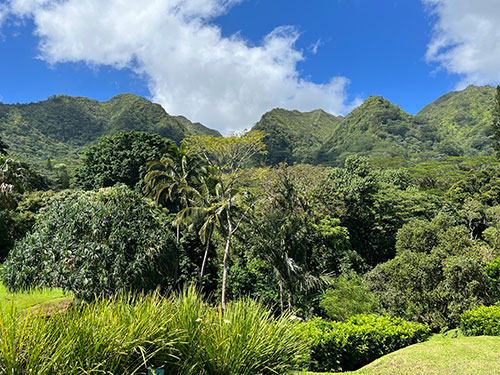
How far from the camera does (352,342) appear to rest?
771 cm

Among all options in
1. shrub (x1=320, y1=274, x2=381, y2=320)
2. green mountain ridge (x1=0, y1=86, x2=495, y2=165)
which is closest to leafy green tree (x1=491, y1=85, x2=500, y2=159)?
shrub (x1=320, y1=274, x2=381, y2=320)

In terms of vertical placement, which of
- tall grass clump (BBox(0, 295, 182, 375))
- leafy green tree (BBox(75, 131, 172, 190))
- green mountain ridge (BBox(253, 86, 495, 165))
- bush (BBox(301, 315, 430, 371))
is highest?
green mountain ridge (BBox(253, 86, 495, 165))

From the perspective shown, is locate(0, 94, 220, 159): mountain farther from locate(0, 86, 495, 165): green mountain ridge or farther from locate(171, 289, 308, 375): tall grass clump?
locate(171, 289, 308, 375): tall grass clump

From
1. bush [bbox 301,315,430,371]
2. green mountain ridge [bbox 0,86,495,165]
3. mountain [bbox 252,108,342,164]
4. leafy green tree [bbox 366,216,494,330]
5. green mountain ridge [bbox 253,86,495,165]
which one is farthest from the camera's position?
mountain [bbox 252,108,342,164]

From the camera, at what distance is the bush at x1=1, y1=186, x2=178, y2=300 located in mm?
9398

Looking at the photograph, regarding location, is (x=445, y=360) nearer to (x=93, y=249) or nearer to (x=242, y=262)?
(x=93, y=249)

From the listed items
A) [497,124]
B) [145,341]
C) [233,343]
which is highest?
[497,124]

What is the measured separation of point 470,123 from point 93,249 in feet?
460

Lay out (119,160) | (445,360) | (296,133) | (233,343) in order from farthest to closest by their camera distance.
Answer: (296,133)
(119,160)
(445,360)
(233,343)

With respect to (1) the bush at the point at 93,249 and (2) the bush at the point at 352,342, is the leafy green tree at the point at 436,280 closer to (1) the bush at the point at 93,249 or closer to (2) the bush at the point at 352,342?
(2) the bush at the point at 352,342

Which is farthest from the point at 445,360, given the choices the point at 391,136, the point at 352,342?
the point at 391,136

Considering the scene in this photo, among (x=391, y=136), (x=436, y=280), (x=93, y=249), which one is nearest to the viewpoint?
(x=93, y=249)

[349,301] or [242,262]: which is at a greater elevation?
[242,262]

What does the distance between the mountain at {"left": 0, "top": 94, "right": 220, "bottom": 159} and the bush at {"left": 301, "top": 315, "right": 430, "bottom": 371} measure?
270ft
